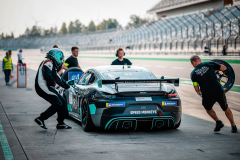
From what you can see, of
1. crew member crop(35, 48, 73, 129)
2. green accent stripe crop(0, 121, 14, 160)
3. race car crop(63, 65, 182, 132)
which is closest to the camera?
green accent stripe crop(0, 121, 14, 160)

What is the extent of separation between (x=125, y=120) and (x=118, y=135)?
0.39 metres

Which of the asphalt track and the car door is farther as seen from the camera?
the car door

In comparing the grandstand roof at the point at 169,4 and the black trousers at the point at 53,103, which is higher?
the grandstand roof at the point at 169,4

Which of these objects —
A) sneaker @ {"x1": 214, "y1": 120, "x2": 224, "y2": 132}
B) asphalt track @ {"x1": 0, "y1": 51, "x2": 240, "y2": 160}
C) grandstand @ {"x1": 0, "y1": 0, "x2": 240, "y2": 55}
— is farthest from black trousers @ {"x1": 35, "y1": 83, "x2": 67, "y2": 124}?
grandstand @ {"x1": 0, "y1": 0, "x2": 240, "y2": 55}

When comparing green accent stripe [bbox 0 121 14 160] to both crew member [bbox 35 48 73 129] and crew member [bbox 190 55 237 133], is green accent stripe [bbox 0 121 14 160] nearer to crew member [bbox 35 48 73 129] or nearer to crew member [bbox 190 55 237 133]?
crew member [bbox 35 48 73 129]

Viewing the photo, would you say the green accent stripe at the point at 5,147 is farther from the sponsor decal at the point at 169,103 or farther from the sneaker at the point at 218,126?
the sneaker at the point at 218,126

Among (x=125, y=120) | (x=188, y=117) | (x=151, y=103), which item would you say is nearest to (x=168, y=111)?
(x=151, y=103)

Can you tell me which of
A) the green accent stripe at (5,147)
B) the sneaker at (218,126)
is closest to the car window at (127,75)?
the sneaker at (218,126)

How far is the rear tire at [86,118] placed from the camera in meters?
6.80

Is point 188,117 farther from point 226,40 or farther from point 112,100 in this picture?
point 226,40

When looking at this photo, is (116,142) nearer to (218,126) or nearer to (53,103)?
(53,103)

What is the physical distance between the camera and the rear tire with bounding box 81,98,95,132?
6804mm

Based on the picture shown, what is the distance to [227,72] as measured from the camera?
9469mm

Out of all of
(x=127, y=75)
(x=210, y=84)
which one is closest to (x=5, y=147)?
(x=127, y=75)
